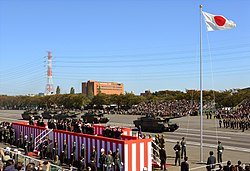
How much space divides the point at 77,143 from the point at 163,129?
15.9 meters

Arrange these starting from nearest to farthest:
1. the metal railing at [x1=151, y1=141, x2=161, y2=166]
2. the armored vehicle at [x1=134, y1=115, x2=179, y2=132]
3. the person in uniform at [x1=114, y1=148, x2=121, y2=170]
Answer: the person in uniform at [x1=114, y1=148, x2=121, y2=170] < the metal railing at [x1=151, y1=141, x2=161, y2=166] < the armored vehicle at [x1=134, y1=115, x2=179, y2=132]

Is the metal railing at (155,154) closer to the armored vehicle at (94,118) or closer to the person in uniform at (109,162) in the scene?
the person in uniform at (109,162)

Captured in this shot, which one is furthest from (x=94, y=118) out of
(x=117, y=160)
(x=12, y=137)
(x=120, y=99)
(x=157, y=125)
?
(x=120, y=99)

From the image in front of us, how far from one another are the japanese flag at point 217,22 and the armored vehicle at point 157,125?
1633cm

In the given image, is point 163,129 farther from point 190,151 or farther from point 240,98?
point 240,98

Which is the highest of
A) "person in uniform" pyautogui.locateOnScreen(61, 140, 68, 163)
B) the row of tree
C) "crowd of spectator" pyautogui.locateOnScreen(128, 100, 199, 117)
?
the row of tree

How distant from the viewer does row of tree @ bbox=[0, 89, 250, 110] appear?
6306 cm

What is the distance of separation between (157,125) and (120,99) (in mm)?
49949

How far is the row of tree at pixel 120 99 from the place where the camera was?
6306cm

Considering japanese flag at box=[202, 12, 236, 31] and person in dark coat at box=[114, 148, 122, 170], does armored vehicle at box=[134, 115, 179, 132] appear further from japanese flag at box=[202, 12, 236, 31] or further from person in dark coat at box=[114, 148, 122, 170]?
person in dark coat at box=[114, 148, 122, 170]

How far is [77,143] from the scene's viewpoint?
1820 centimetres

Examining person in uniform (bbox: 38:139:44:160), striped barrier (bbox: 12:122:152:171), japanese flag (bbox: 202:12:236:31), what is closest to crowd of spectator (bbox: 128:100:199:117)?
person in uniform (bbox: 38:139:44:160)

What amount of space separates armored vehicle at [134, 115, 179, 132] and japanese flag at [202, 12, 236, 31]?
53.6 feet

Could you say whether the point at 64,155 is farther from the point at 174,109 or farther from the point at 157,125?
the point at 174,109
